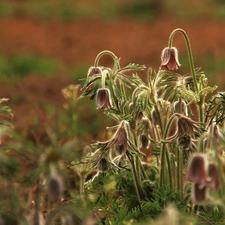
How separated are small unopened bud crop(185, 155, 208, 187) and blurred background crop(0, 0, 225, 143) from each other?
2.38 meters

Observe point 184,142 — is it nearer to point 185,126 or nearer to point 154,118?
point 185,126

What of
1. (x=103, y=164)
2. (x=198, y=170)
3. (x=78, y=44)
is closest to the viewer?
(x=198, y=170)

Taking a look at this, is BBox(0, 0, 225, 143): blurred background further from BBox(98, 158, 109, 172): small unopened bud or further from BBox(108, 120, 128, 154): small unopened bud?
BBox(108, 120, 128, 154): small unopened bud

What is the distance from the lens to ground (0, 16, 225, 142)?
25.8 ft

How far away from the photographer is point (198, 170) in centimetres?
217

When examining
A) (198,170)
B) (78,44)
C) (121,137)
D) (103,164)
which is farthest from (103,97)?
(78,44)

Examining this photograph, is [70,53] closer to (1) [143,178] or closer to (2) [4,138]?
(2) [4,138]

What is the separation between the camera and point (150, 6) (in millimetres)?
14336

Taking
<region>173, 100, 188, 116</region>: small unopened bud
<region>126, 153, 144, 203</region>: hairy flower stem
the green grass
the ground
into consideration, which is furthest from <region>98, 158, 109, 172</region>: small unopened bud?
the green grass

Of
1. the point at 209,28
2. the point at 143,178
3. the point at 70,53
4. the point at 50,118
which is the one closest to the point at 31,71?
the point at 70,53

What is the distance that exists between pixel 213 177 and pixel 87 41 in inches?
355

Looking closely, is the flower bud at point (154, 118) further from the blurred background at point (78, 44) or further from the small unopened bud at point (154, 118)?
the blurred background at point (78, 44)

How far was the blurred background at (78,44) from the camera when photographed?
6062 millimetres

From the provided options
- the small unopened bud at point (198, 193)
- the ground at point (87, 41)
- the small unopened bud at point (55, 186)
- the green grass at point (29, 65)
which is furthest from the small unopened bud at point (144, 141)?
the green grass at point (29, 65)
